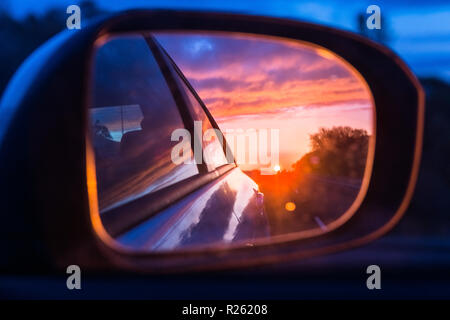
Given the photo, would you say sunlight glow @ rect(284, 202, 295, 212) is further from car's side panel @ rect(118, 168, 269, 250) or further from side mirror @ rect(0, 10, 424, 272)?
car's side panel @ rect(118, 168, 269, 250)

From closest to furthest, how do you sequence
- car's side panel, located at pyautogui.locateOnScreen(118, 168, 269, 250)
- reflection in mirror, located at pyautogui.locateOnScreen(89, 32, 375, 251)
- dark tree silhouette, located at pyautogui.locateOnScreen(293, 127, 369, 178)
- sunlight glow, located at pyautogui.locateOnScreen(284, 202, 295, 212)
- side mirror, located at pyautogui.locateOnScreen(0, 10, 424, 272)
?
1. side mirror, located at pyautogui.locateOnScreen(0, 10, 424, 272)
2. car's side panel, located at pyautogui.locateOnScreen(118, 168, 269, 250)
3. reflection in mirror, located at pyautogui.locateOnScreen(89, 32, 375, 251)
4. dark tree silhouette, located at pyautogui.locateOnScreen(293, 127, 369, 178)
5. sunlight glow, located at pyautogui.locateOnScreen(284, 202, 295, 212)

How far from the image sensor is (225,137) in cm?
331

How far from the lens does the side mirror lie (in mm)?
1594

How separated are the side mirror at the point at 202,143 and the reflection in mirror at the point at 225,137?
1 centimetres

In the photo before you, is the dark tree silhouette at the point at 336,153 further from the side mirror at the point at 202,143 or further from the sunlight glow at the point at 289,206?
the sunlight glow at the point at 289,206

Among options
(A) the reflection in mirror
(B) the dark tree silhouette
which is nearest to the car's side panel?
(A) the reflection in mirror

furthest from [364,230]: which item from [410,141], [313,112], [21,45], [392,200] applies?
[21,45]

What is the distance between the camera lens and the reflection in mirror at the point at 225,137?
2324 millimetres

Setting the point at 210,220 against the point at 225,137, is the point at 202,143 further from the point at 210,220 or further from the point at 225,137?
the point at 210,220

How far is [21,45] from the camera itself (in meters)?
4.21

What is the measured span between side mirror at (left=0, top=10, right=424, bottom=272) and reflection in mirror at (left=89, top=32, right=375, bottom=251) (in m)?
0.01

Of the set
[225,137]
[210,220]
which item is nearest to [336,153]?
[225,137]
